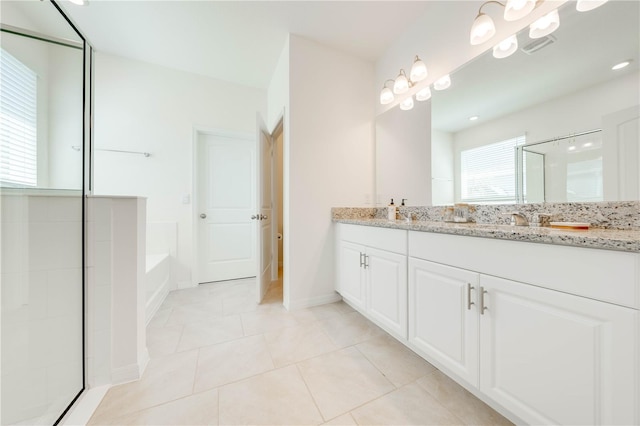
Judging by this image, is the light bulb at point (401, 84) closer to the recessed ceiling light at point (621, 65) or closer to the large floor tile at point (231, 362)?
the recessed ceiling light at point (621, 65)

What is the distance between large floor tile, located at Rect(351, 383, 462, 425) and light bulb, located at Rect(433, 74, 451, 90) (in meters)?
2.04

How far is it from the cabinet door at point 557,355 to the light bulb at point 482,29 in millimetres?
1500

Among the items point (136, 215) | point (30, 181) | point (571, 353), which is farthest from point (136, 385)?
point (571, 353)

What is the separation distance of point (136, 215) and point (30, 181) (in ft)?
1.33

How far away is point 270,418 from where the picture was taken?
3.15 feet

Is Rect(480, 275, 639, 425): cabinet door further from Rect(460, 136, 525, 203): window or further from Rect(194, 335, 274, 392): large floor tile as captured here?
Rect(194, 335, 274, 392): large floor tile

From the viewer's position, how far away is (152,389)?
3.67 feet

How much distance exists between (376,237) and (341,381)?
0.89 meters

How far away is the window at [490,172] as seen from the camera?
4.40 ft

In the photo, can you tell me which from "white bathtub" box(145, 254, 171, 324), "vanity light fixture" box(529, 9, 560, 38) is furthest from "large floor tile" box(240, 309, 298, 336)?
"vanity light fixture" box(529, 9, 560, 38)

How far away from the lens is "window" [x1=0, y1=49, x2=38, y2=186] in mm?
908

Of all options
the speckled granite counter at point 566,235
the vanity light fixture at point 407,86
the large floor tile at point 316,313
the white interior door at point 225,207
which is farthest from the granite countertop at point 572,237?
the white interior door at point 225,207

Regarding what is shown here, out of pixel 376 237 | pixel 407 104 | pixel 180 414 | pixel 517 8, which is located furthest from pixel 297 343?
pixel 517 8

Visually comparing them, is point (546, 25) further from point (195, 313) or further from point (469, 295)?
point (195, 313)
